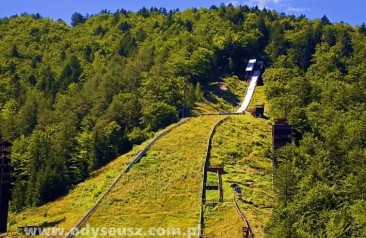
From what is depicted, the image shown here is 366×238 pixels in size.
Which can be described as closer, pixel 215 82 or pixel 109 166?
pixel 109 166

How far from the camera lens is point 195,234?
5803cm

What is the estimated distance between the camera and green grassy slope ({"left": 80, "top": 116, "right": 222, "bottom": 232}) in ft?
204

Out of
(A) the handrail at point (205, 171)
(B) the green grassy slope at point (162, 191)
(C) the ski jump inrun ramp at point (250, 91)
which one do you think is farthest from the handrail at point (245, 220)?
(C) the ski jump inrun ramp at point (250, 91)

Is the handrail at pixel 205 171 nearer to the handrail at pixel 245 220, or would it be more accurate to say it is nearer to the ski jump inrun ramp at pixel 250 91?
the handrail at pixel 245 220

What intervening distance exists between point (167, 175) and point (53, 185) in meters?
16.4

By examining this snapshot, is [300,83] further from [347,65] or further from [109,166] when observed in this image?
[347,65]

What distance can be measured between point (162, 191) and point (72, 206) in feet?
36.8

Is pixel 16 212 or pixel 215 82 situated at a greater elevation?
pixel 215 82

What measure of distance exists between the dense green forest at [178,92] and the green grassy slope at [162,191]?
10.9m

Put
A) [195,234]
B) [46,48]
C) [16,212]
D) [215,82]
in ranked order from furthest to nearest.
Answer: [46,48] < [215,82] < [16,212] < [195,234]

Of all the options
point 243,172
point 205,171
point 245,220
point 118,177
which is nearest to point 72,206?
point 118,177

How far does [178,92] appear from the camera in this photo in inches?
4171

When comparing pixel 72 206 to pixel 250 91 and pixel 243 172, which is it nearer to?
pixel 243 172

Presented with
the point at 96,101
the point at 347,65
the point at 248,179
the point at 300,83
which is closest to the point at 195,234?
the point at 248,179
